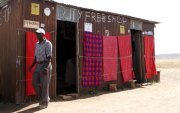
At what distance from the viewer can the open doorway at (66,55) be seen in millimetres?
12148

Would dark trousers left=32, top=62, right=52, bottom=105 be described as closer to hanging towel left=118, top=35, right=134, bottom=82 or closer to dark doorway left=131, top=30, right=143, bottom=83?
hanging towel left=118, top=35, right=134, bottom=82

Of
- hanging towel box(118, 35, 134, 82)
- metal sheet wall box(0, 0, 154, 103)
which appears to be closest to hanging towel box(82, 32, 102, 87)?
metal sheet wall box(0, 0, 154, 103)

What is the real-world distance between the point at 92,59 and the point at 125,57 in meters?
2.19

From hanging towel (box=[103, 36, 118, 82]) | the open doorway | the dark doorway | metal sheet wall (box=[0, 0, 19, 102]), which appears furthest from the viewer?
the dark doorway

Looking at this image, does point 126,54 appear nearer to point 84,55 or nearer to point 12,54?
point 84,55

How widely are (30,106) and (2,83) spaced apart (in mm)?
2083

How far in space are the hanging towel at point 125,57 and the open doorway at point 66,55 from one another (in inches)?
81.1

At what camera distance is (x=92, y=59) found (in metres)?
10.8

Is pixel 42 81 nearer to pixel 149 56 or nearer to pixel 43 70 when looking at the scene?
pixel 43 70

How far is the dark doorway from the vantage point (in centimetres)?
1379

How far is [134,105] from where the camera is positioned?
8047 millimetres

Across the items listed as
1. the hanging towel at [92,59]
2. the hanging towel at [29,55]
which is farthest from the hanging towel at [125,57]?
the hanging towel at [29,55]

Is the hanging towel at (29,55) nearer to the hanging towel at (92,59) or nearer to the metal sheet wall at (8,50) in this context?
the metal sheet wall at (8,50)

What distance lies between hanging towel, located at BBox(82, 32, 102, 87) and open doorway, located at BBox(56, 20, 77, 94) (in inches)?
56.1
